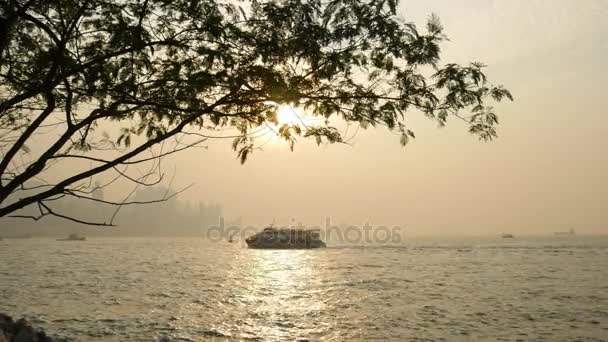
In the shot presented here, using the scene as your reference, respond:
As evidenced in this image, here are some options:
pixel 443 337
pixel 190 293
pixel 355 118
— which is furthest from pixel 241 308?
pixel 355 118

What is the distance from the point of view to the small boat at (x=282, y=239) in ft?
407

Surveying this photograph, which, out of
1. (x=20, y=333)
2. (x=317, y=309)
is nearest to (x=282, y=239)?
(x=317, y=309)

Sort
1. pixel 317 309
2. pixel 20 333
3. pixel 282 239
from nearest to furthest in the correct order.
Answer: pixel 20 333 < pixel 317 309 < pixel 282 239

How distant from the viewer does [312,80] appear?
6.55 m

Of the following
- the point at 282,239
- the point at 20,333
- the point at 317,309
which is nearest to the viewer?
the point at 20,333

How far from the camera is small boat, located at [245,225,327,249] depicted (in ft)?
407

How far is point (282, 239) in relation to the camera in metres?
124

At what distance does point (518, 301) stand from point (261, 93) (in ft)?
85.1

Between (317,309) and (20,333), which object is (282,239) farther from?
(20,333)

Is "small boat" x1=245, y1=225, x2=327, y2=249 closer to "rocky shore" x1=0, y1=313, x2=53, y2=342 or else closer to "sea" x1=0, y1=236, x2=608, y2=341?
"sea" x1=0, y1=236, x2=608, y2=341

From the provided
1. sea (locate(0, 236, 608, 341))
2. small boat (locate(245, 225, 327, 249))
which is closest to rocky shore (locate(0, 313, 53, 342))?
sea (locate(0, 236, 608, 341))

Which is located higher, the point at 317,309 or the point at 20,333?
the point at 20,333

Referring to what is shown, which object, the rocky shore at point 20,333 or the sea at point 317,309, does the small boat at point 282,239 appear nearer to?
the sea at point 317,309

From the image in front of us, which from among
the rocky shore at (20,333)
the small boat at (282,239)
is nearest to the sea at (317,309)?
the rocky shore at (20,333)
